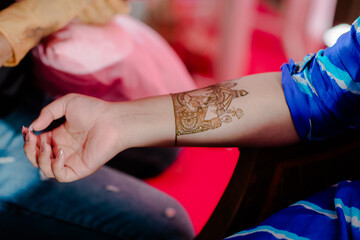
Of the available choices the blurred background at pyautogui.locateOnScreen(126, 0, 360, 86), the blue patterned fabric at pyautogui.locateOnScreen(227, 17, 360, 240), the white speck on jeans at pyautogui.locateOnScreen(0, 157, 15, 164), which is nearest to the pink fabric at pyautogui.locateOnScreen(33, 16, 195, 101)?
the white speck on jeans at pyautogui.locateOnScreen(0, 157, 15, 164)

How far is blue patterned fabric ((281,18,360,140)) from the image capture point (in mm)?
620

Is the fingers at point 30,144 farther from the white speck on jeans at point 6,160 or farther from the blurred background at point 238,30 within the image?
the blurred background at point 238,30

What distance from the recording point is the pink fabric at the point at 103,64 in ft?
3.20

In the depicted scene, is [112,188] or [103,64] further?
[103,64]

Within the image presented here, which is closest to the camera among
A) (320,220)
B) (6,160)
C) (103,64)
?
(320,220)

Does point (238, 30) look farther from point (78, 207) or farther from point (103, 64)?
point (78, 207)

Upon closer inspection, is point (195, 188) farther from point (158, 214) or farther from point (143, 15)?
point (143, 15)

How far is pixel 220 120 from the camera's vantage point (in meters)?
0.68

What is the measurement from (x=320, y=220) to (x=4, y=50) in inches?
26.2

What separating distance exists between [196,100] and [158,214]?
31 cm

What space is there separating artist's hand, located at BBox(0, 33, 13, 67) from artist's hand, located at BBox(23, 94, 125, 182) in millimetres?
178

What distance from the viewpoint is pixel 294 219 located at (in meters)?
0.57

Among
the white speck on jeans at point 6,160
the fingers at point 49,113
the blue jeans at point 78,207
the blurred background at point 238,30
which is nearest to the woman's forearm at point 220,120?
the fingers at point 49,113

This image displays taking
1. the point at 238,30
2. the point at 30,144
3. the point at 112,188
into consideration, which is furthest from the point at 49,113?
the point at 238,30
